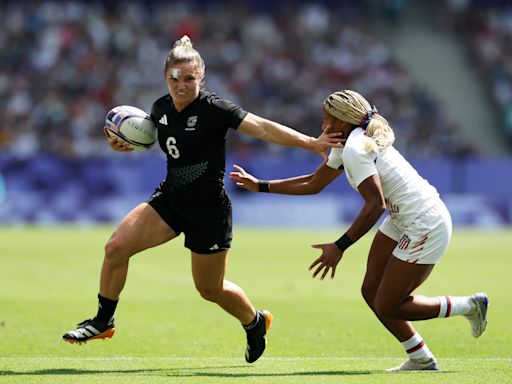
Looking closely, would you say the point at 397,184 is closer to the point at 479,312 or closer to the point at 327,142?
the point at 327,142

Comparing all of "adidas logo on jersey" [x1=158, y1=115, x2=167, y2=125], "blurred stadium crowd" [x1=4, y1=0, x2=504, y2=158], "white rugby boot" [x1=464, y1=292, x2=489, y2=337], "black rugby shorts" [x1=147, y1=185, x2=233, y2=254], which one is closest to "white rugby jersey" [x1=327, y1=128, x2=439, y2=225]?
"white rugby boot" [x1=464, y1=292, x2=489, y2=337]

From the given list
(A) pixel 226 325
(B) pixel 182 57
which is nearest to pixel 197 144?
(B) pixel 182 57

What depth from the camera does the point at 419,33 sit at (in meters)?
40.7

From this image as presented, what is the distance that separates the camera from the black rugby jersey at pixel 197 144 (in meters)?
8.70

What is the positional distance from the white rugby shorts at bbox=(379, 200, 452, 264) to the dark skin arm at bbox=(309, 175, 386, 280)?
482 millimetres

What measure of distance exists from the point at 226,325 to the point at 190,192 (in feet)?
12.0

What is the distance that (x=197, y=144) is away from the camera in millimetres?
8719

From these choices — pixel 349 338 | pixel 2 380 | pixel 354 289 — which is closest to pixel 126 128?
pixel 2 380

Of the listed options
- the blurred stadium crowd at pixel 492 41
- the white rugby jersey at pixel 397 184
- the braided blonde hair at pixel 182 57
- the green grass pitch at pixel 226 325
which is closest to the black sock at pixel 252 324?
the green grass pitch at pixel 226 325

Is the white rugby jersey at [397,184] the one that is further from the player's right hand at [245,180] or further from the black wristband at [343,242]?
the player's right hand at [245,180]

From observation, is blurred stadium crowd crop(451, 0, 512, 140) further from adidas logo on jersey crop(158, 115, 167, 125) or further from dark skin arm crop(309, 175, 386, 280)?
dark skin arm crop(309, 175, 386, 280)

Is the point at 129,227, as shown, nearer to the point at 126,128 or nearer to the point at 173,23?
the point at 126,128

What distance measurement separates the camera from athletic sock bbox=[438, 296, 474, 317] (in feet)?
27.9

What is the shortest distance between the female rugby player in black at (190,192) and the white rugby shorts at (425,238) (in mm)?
982
